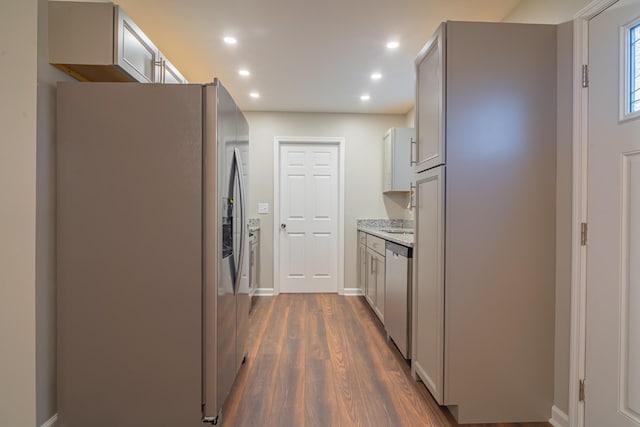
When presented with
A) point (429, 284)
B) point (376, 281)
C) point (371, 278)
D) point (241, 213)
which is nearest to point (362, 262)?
point (371, 278)

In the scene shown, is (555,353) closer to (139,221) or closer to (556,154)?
(556,154)

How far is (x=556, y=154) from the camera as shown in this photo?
5.50 feet

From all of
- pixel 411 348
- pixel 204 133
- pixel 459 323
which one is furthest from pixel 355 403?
pixel 204 133

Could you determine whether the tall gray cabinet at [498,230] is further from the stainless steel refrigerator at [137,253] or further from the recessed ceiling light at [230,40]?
the recessed ceiling light at [230,40]

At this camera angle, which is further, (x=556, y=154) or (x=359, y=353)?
(x=359, y=353)

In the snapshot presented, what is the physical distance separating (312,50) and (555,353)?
8.87 feet

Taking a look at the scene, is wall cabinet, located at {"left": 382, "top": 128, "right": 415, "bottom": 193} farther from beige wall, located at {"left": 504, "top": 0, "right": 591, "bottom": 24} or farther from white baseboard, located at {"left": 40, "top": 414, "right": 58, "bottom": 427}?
white baseboard, located at {"left": 40, "top": 414, "right": 58, "bottom": 427}

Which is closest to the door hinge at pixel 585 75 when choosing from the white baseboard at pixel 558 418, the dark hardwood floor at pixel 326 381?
the white baseboard at pixel 558 418

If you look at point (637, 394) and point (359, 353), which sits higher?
point (637, 394)

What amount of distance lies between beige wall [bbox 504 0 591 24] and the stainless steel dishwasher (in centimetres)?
154

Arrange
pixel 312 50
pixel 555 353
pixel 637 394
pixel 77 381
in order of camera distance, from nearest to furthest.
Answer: pixel 637 394, pixel 77 381, pixel 555 353, pixel 312 50

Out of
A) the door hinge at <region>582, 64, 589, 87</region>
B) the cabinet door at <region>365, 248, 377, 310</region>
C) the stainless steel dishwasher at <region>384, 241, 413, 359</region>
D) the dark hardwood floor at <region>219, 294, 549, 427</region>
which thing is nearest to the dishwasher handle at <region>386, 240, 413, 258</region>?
the stainless steel dishwasher at <region>384, 241, 413, 359</region>

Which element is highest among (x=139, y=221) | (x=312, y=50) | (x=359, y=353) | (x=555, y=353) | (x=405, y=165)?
(x=312, y=50)

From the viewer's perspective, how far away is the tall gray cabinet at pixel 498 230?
1683mm
